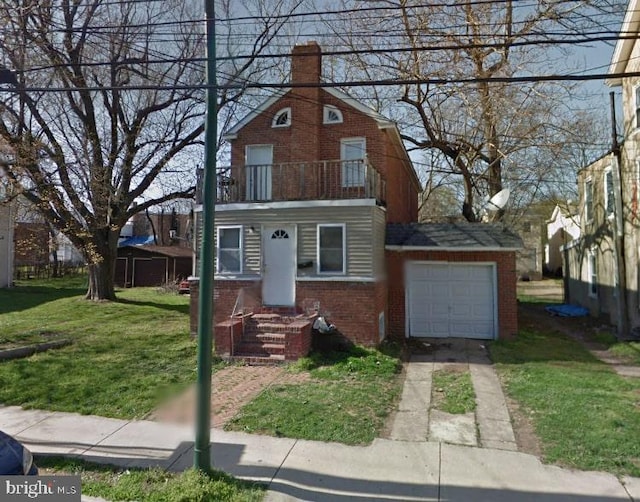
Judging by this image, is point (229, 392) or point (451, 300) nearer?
point (229, 392)

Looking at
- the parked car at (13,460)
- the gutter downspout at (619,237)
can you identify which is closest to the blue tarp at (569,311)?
the gutter downspout at (619,237)

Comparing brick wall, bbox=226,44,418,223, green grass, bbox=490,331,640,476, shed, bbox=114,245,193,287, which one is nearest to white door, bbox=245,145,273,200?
brick wall, bbox=226,44,418,223

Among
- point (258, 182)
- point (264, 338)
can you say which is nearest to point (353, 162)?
point (258, 182)

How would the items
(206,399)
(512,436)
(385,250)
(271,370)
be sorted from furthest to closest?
(385,250), (271,370), (512,436), (206,399)

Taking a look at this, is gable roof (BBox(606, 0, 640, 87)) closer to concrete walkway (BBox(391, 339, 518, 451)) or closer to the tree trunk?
concrete walkway (BBox(391, 339, 518, 451))

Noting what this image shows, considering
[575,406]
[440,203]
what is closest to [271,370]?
[575,406]

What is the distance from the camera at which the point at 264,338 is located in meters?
10.6

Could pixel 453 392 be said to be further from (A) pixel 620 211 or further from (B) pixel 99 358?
(A) pixel 620 211

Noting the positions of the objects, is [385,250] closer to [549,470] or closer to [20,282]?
[549,470]

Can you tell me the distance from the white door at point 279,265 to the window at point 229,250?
2.45 feet

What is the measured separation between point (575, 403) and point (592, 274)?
1271cm

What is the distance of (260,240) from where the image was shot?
11984 millimetres

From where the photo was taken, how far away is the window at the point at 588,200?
17422 mm

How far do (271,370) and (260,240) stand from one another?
382 cm
